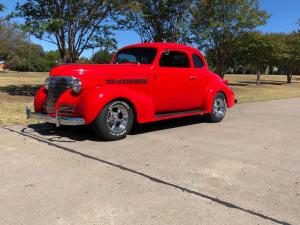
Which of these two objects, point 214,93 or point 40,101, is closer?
point 40,101

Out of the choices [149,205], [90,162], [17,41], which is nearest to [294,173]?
[149,205]

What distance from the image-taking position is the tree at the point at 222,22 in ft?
67.6

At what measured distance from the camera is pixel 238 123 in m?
9.59

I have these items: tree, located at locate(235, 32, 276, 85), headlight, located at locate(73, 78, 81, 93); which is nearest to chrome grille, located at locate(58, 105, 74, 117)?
headlight, located at locate(73, 78, 81, 93)

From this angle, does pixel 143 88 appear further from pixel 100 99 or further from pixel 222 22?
pixel 222 22

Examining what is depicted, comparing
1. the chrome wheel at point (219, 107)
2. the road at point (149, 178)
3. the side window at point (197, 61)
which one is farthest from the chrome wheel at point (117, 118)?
the chrome wheel at point (219, 107)

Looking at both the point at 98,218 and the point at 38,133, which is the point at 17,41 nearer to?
the point at 38,133

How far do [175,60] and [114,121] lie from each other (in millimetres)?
2360

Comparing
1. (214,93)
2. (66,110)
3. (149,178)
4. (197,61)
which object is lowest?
(149,178)

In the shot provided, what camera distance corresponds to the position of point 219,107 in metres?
9.94

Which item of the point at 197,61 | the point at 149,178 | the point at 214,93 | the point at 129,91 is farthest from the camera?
the point at 214,93

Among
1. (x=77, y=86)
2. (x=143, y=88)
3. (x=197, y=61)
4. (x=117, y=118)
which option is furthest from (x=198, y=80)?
(x=77, y=86)

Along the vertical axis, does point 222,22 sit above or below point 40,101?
above

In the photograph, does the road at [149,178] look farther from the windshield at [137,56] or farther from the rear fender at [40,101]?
the windshield at [137,56]
